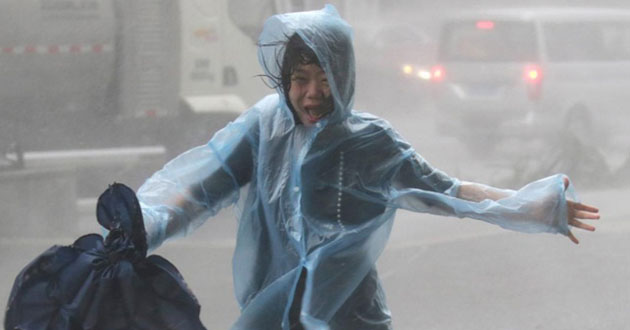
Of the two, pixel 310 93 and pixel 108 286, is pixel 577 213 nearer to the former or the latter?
pixel 310 93

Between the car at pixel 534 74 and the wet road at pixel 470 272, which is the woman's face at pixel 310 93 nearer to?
the wet road at pixel 470 272

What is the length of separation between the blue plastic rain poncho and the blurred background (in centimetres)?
280

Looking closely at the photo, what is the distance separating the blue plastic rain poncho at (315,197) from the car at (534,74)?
8.54 meters

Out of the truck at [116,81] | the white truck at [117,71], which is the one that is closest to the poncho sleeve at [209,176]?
the truck at [116,81]

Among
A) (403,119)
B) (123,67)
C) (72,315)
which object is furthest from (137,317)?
(403,119)

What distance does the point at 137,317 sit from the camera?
2158 millimetres

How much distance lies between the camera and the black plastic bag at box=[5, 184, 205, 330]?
84.0 inches

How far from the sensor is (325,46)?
2543mm

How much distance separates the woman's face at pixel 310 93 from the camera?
2566 mm

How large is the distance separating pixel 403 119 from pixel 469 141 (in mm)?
1297

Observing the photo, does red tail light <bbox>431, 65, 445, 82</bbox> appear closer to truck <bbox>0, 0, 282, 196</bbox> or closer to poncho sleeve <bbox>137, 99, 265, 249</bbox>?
truck <bbox>0, 0, 282, 196</bbox>

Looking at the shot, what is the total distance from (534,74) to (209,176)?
887 cm

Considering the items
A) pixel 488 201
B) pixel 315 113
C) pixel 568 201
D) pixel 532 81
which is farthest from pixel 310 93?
pixel 532 81

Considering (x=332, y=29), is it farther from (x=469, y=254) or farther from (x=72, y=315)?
(x=469, y=254)
